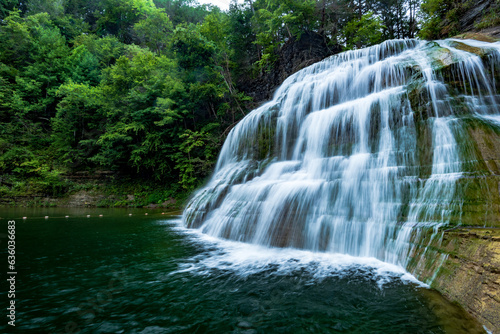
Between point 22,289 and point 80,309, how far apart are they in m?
1.19

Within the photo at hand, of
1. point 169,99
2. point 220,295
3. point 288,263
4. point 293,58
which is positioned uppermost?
point 293,58

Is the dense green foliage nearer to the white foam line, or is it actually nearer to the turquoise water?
the white foam line

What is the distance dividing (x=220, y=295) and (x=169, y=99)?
15.8 m

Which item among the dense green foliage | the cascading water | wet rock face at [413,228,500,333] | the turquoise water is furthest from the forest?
wet rock face at [413,228,500,333]

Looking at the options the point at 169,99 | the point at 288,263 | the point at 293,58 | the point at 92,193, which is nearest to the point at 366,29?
the point at 293,58

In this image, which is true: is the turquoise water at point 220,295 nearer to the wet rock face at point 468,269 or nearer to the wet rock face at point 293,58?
the wet rock face at point 468,269

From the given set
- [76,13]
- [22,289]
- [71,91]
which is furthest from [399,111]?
[76,13]

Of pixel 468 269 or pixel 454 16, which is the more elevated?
pixel 454 16

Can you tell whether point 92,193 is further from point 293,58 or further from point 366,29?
point 366,29

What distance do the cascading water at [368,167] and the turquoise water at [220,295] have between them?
790 mm

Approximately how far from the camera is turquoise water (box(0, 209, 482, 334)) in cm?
221

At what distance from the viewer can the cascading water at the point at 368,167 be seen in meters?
4.28

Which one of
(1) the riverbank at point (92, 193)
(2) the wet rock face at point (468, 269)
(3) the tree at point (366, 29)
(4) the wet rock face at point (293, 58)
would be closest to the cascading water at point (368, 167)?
(2) the wet rock face at point (468, 269)

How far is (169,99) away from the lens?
1650cm
